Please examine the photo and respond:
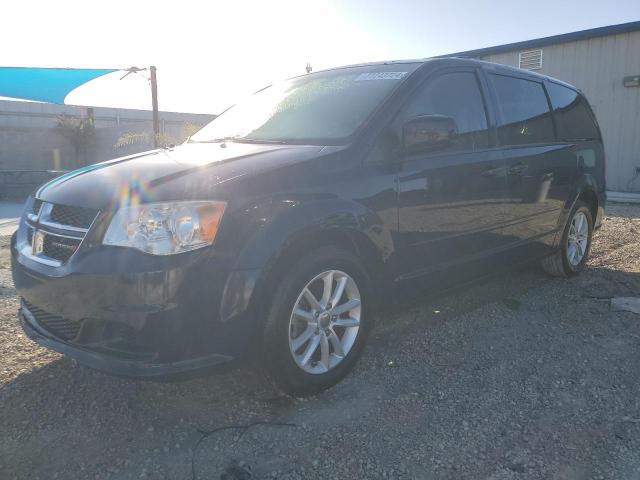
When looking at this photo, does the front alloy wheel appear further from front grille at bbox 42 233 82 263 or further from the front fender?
front grille at bbox 42 233 82 263

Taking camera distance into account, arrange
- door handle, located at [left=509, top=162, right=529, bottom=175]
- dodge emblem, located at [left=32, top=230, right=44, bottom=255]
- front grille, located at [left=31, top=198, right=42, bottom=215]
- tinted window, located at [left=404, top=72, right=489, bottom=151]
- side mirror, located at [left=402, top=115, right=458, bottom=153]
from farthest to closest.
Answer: door handle, located at [left=509, top=162, right=529, bottom=175]
tinted window, located at [left=404, top=72, right=489, bottom=151]
side mirror, located at [left=402, top=115, right=458, bottom=153]
front grille, located at [left=31, top=198, right=42, bottom=215]
dodge emblem, located at [left=32, top=230, right=44, bottom=255]

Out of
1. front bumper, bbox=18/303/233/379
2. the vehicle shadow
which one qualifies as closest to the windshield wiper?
the vehicle shadow

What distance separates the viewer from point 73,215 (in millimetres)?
2619

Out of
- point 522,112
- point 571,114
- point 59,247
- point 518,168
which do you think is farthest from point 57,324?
point 571,114

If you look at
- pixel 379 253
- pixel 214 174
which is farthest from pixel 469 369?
pixel 214 174

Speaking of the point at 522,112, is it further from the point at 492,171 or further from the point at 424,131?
the point at 424,131

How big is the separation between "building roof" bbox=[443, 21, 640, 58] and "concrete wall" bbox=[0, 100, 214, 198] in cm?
1155

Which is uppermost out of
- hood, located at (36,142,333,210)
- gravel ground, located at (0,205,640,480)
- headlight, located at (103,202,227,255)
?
hood, located at (36,142,333,210)

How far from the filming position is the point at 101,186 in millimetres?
2699

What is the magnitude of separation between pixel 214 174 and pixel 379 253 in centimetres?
106

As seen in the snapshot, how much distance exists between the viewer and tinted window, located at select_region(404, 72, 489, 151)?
3.48 meters

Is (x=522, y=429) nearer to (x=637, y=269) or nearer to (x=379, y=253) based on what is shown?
(x=379, y=253)

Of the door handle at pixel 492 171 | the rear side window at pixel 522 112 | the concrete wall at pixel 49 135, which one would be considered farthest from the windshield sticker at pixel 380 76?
the concrete wall at pixel 49 135

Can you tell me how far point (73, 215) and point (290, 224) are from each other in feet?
3.47
